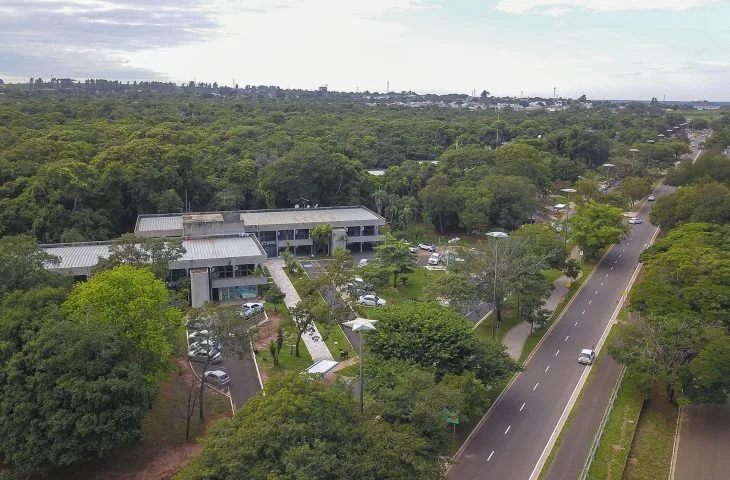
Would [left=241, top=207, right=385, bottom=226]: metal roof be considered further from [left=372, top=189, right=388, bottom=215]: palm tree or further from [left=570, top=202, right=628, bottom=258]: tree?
[left=570, top=202, right=628, bottom=258]: tree

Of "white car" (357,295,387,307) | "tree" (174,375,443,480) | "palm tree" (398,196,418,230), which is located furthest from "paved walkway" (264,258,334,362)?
"palm tree" (398,196,418,230)

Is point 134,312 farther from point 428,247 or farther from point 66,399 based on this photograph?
point 428,247

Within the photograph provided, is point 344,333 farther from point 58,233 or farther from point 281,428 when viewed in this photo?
point 58,233

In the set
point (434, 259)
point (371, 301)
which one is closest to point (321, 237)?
point (434, 259)

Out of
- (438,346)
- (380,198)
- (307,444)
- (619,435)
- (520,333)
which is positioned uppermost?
(380,198)

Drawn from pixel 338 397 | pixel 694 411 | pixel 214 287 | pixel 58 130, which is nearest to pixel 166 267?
pixel 214 287

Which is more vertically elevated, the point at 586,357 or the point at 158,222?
the point at 158,222

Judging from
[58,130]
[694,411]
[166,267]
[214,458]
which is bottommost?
[694,411]
